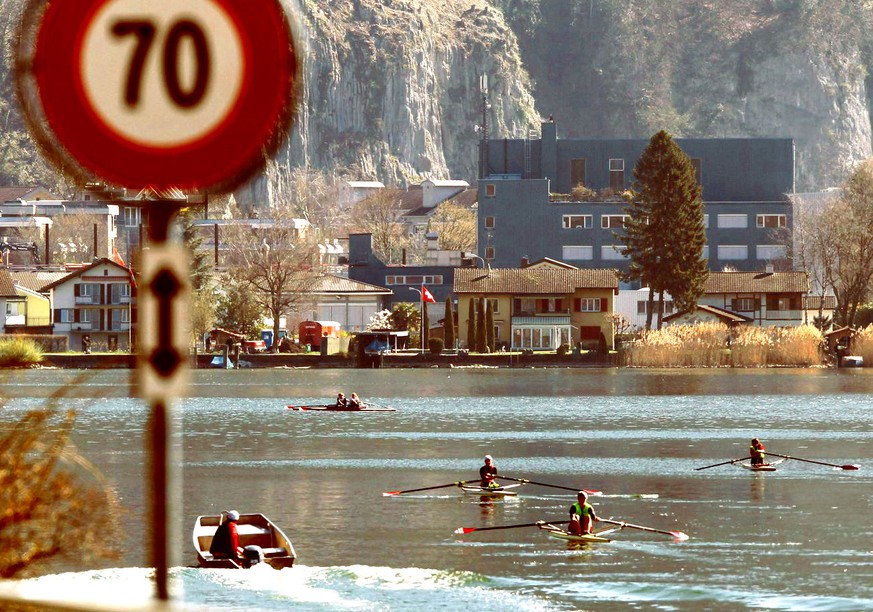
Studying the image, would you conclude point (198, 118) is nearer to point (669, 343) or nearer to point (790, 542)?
point (790, 542)

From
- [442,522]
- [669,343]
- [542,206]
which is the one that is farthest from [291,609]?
[542,206]

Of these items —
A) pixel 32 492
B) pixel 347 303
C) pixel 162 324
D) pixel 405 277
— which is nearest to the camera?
pixel 162 324

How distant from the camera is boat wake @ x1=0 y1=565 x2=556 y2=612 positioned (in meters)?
32.6

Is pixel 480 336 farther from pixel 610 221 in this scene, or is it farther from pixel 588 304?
pixel 610 221

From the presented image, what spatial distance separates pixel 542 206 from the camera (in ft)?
494

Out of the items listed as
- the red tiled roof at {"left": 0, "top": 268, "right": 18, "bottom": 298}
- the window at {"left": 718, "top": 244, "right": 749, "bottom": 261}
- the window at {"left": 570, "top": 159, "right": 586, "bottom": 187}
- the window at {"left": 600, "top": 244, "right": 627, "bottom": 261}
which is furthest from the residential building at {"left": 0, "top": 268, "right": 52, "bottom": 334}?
the window at {"left": 718, "top": 244, "right": 749, "bottom": 261}

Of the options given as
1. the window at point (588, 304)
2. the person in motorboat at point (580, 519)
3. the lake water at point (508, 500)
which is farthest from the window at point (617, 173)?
the person in motorboat at point (580, 519)

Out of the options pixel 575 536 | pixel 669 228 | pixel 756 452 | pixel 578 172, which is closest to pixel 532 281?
pixel 669 228

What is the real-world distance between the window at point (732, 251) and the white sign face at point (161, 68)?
15322 centimetres

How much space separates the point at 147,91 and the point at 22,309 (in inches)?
5072

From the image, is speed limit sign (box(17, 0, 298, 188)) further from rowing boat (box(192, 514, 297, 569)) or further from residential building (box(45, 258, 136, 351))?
residential building (box(45, 258, 136, 351))

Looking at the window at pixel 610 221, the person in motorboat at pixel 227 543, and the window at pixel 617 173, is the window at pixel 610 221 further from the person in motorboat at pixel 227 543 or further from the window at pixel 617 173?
the person in motorboat at pixel 227 543

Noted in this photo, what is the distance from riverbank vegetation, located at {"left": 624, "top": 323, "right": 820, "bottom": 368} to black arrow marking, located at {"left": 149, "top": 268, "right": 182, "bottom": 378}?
115762mm

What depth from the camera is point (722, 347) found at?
120312 mm
